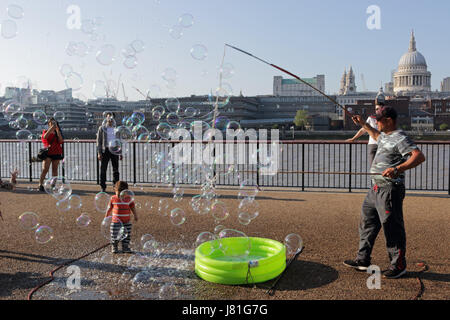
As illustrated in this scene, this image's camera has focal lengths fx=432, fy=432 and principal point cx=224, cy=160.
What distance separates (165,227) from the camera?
6340 mm

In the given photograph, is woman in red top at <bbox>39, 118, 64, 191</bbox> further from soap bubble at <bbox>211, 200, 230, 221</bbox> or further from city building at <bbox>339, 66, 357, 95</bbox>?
city building at <bbox>339, 66, 357, 95</bbox>

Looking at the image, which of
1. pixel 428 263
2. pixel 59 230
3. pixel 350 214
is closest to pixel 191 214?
pixel 59 230

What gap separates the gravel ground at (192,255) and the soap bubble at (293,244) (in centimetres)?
14

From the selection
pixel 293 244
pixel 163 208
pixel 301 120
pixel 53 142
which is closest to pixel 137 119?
pixel 163 208

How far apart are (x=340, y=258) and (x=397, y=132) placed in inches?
62.0

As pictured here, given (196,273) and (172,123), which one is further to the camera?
(172,123)

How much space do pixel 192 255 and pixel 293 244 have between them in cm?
120

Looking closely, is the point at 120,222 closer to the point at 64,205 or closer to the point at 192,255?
the point at 192,255

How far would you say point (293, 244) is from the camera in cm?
513

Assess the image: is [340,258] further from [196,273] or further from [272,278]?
[196,273]

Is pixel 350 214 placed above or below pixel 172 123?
below

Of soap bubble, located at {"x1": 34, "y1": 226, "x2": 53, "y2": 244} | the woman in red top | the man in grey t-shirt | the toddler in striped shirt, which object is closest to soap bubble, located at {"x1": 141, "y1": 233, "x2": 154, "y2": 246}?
the toddler in striped shirt
